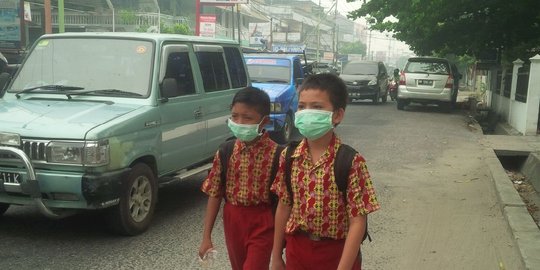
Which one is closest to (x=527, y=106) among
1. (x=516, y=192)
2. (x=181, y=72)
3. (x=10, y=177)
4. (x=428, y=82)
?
(x=516, y=192)

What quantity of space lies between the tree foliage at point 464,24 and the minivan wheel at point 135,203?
31.6 ft

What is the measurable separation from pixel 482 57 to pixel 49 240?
691 inches

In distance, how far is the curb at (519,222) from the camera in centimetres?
452

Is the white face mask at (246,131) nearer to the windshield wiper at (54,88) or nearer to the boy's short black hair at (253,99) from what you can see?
the boy's short black hair at (253,99)

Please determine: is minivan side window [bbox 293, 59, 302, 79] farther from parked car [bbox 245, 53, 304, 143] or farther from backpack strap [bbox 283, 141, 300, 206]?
backpack strap [bbox 283, 141, 300, 206]

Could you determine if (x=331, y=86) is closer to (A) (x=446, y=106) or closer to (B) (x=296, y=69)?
(B) (x=296, y=69)

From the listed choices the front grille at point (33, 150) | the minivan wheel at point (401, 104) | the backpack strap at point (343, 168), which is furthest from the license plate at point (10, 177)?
the minivan wheel at point (401, 104)

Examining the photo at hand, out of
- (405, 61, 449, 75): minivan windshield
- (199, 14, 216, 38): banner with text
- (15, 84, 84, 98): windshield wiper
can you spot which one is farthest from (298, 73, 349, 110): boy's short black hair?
(199, 14, 216, 38): banner with text

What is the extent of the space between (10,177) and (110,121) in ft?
3.04

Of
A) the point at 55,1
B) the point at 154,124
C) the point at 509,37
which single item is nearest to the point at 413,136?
the point at 509,37

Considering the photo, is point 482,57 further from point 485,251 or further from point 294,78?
point 485,251

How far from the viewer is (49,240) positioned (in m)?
4.86

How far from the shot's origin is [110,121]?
15.1 feet

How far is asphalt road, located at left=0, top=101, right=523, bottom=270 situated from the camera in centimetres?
449
